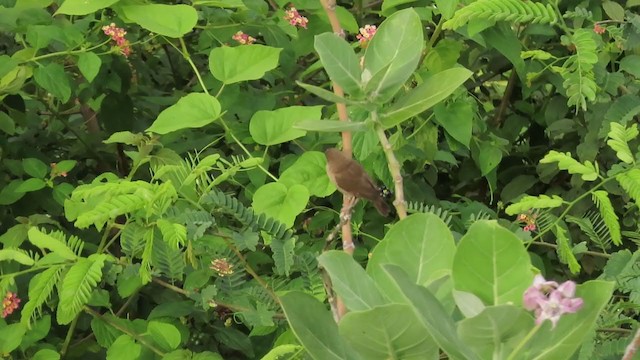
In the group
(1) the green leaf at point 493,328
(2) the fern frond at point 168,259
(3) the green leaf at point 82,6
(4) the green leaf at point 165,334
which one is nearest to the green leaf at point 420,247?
(1) the green leaf at point 493,328

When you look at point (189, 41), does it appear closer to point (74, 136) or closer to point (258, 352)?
point (74, 136)

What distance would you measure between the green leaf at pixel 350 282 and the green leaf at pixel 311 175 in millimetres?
656

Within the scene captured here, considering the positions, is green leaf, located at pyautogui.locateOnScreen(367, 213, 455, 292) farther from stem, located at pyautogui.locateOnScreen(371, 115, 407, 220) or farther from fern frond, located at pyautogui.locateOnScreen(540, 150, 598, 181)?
fern frond, located at pyautogui.locateOnScreen(540, 150, 598, 181)

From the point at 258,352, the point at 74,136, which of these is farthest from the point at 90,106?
the point at 258,352

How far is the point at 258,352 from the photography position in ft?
4.51

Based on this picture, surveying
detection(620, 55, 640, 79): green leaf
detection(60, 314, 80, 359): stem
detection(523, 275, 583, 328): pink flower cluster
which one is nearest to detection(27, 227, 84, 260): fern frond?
detection(60, 314, 80, 359): stem

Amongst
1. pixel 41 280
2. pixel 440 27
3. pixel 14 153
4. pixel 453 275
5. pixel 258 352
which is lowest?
pixel 258 352

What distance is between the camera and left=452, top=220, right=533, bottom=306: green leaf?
56 cm

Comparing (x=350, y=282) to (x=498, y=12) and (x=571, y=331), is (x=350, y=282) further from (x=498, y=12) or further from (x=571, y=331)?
(x=498, y=12)

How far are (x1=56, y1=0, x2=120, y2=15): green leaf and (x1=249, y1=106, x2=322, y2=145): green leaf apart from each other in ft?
0.92

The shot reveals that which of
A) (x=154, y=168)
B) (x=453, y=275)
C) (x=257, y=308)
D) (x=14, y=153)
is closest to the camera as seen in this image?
(x=453, y=275)

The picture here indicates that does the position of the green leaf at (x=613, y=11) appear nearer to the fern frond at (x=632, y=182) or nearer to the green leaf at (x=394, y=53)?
the fern frond at (x=632, y=182)

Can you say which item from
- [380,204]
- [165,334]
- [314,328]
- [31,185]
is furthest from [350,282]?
[31,185]

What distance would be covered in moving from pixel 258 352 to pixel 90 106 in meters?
0.64
